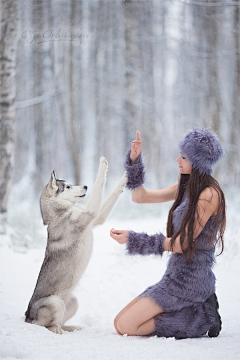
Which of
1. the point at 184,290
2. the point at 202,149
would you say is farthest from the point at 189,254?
the point at 202,149

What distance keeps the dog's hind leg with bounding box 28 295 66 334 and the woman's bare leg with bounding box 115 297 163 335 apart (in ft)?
1.19

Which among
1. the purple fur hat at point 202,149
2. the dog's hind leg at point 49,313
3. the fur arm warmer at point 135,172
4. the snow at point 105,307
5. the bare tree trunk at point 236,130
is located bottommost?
the snow at point 105,307

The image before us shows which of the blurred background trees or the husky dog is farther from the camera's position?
the blurred background trees

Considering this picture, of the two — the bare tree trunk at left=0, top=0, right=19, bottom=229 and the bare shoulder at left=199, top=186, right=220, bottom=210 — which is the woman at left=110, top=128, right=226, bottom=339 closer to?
the bare shoulder at left=199, top=186, right=220, bottom=210

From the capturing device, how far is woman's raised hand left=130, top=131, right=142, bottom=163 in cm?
283

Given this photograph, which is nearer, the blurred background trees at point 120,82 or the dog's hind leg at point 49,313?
the dog's hind leg at point 49,313

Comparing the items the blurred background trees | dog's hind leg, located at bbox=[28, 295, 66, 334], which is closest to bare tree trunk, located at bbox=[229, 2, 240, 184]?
the blurred background trees

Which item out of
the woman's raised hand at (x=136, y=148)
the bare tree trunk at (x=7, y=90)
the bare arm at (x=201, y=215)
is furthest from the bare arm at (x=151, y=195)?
A: the bare tree trunk at (x=7, y=90)

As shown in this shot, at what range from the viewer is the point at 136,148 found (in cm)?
284

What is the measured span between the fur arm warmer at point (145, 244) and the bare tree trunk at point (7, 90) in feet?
11.6

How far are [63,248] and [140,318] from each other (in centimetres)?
62

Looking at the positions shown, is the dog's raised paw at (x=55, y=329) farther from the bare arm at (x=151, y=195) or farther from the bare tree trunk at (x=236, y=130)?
the bare tree trunk at (x=236, y=130)

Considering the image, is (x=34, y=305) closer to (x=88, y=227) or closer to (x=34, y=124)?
(x=88, y=227)

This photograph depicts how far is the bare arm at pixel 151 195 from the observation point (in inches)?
117
